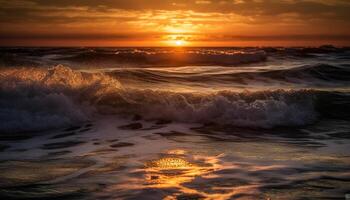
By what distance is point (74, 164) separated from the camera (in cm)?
527

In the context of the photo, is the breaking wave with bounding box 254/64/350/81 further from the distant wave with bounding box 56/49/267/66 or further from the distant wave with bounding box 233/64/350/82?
the distant wave with bounding box 56/49/267/66

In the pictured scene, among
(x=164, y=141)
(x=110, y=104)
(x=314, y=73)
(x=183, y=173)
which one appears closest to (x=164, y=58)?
(x=314, y=73)

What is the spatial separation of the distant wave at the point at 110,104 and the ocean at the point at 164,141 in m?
0.02

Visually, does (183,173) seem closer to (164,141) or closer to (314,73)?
(164,141)

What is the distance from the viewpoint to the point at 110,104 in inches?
368

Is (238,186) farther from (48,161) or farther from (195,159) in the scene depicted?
(48,161)

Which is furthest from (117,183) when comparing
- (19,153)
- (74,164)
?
(19,153)

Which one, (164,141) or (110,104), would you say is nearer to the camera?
(164,141)

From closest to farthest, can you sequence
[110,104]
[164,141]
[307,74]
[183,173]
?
[183,173], [164,141], [110,104], [307,74]

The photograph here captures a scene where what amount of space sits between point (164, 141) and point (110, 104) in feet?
9.35

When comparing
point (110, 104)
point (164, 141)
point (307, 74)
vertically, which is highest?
point (307, 74)

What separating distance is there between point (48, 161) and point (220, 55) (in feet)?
75.5

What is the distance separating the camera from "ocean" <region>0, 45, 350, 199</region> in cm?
430

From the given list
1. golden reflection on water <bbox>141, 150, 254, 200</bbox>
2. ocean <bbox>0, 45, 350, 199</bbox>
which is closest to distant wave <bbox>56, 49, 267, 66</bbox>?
ocean <bbox>0, 45, 350, 199</bbox>
